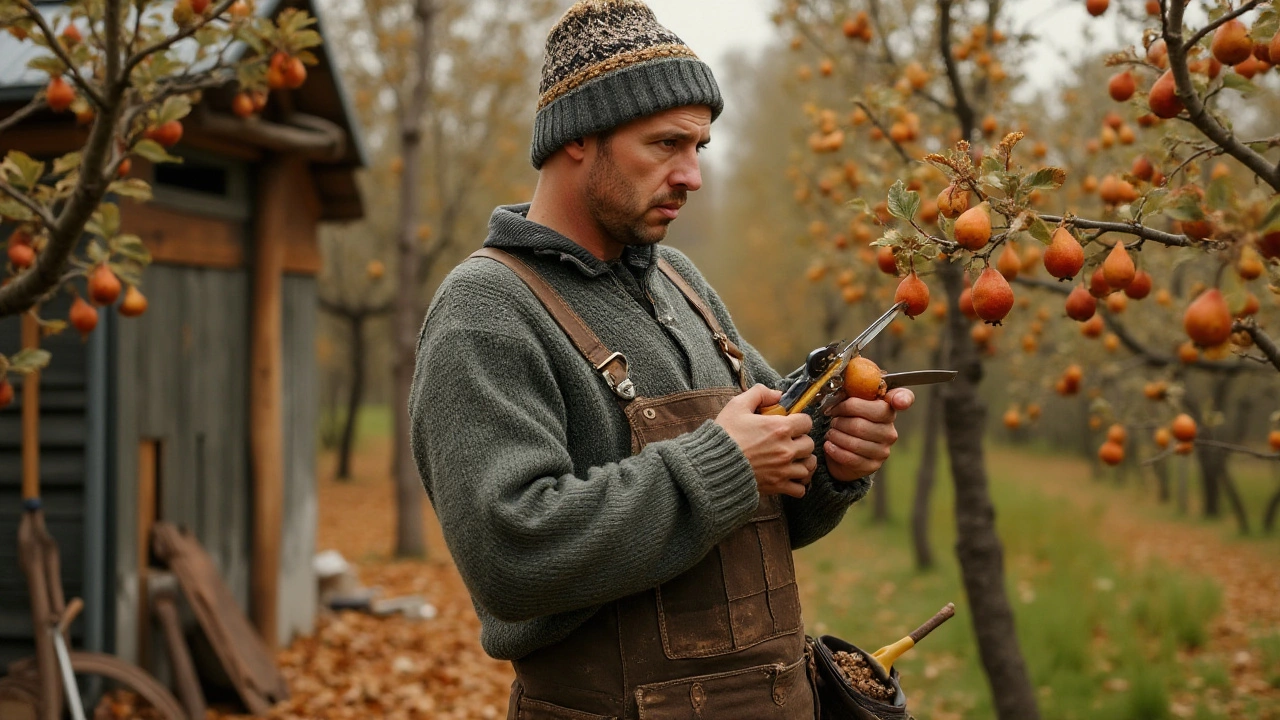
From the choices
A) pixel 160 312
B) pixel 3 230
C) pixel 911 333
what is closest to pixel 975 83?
pixel 160 312

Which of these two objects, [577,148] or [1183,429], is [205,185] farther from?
[1183,429]

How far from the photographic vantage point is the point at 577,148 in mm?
2219

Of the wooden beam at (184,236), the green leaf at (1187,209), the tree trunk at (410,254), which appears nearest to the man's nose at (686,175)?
the green leaf at (1187,209)

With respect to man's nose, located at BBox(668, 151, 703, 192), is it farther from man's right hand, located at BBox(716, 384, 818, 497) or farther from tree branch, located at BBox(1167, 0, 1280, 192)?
tree branch, located at BBox(1167, 0, 1280, 192)

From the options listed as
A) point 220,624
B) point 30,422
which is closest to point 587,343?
point 30,422

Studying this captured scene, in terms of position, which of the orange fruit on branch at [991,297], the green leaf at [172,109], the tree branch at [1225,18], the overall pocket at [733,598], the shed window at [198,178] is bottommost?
the overall pocket at [733,598]

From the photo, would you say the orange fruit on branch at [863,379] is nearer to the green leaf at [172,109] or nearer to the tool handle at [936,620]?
the tool handle at [936,620]

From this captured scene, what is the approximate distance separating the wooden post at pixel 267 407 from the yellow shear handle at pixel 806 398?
505 centimetres

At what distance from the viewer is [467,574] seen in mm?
1885

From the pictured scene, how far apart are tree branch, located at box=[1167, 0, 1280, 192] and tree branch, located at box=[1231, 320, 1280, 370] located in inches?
11.3

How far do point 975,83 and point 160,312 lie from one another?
177 inches

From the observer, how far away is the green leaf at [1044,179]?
185cm

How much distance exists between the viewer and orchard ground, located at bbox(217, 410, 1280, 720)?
597 centimetres

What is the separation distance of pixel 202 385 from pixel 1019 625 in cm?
526
